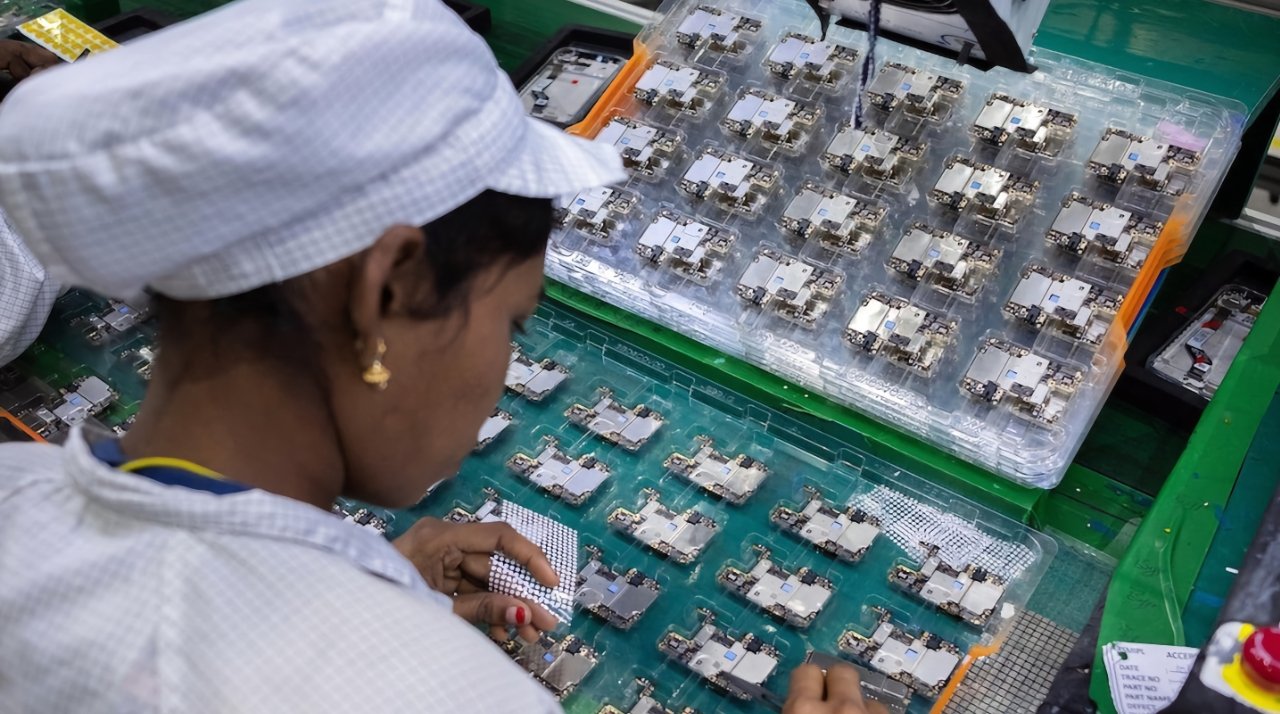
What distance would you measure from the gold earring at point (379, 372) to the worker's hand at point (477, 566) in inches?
30.3

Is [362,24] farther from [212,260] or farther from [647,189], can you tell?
[647,189]

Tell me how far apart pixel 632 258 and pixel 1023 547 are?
3.42 ft

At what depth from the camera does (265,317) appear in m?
0.99

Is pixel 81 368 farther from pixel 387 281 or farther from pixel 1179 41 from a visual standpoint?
pixel 1179 41

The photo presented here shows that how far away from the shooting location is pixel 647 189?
103 inches

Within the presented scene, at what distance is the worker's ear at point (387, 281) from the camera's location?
937mm

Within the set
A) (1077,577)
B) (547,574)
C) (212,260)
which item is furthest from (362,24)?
(1077,577)

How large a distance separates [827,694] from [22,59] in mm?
2844

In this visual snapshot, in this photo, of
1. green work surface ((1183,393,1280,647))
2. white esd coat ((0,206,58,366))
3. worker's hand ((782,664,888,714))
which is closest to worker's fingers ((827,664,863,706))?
worker's hand ((782,664,888,714))

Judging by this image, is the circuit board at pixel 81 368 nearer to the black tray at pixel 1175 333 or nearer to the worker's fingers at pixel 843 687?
the worker's fingers at pixel 843 687

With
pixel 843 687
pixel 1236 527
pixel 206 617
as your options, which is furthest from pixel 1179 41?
pixel 206 617

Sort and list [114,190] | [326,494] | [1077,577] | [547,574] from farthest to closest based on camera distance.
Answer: [1077,577]
[547,574]
[326,494]
[114,190]

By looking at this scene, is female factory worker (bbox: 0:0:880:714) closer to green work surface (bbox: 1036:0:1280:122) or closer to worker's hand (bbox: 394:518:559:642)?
worker's hand (bbox: 394:518:559:642)

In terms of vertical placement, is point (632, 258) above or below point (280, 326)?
below
